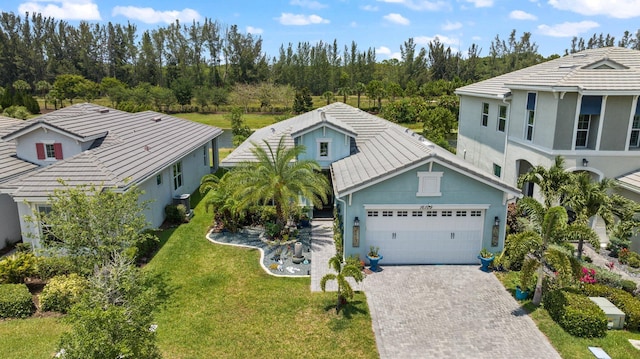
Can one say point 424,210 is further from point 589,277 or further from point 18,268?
point 18,268

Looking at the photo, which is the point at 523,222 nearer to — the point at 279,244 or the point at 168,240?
the point at 279,244

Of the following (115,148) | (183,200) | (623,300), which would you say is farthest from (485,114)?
(115,148)

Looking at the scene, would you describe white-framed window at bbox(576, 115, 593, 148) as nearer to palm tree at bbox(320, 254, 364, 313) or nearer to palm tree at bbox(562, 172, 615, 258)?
palm tree at bbox(562, 172, 615, 258)

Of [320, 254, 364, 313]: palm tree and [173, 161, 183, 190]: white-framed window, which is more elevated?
[173, 161, 183, 190]: white-framed window

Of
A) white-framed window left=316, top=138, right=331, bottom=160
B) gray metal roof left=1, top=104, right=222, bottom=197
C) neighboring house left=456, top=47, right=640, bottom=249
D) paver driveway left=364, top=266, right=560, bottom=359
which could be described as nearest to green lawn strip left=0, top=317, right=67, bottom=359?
gray metal roof left=1, top=104, right=222, bottom=197

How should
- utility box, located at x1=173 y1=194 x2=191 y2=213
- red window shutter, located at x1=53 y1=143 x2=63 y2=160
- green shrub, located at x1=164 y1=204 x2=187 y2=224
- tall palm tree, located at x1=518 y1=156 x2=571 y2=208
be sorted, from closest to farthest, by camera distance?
tall palm tree, located at x1=518 y1=156 x2=571 y2=208
red window shutter, located at x1=53 y1=143 x2=63 y2=160
green shrub, located at x1=164 y1=204 x2=187 y2=224
utility box, located at x1=173 y1=194 x2=191 y2=213

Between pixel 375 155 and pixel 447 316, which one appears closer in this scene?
pixel 447 316

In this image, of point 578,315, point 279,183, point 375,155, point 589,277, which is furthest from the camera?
point 375,155

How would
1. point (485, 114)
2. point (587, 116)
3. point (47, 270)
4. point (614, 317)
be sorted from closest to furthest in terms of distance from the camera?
point (614, 317) → point (47, 270) → point (587, 116) → point (485, 114)
